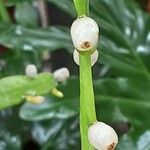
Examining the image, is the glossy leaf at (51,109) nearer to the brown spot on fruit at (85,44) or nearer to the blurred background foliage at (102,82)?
the blurred background foliage at (102,82)

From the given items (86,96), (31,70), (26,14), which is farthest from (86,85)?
(26,14)

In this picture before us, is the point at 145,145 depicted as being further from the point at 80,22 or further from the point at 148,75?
the point at 80,22

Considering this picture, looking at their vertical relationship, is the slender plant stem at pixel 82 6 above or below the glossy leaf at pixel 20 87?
above

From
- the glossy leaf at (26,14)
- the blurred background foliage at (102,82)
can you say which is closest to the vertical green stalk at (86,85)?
the blurred background foliage at (102,82)

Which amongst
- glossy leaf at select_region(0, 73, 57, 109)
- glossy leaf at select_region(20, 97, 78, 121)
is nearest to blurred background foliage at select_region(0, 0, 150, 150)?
glossy leaf at select_region(20, 97, 78, 121)

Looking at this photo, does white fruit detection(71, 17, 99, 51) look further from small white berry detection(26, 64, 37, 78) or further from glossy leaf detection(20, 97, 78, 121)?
glossy leaf detection(20, 97, 78, 121)

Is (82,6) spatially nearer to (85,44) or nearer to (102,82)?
(85,44)
